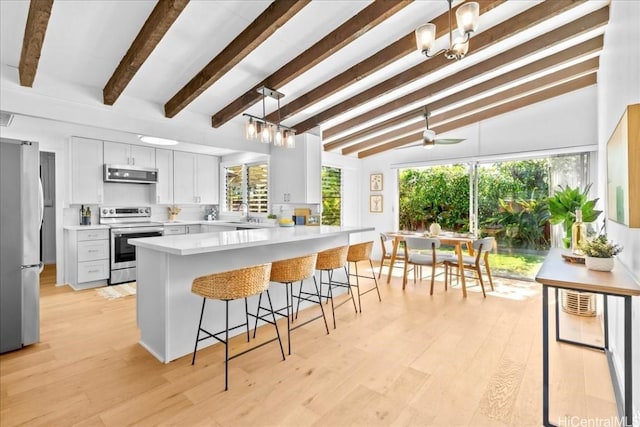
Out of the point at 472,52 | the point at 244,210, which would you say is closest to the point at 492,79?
the point at 472,52

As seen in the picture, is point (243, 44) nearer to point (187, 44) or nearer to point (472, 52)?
point (187, 44)

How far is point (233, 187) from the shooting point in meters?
6.46

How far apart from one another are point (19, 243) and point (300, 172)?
352cm

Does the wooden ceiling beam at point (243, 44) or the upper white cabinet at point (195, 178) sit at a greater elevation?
the wooden ceiling beam at point (243, 44)

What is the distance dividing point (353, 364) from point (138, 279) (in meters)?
1.98

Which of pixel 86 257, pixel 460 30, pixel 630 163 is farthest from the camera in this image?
pixel 86 257

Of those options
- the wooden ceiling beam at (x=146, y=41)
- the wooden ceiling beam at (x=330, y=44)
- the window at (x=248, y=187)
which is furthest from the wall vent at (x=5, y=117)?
the window at (x=248, y=187)

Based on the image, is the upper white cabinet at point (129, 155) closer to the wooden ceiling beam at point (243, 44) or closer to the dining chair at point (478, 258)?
the wooden ceiling beam at point (243, 44)

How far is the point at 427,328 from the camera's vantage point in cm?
311

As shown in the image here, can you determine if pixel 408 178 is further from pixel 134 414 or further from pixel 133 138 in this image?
pixel 134 414

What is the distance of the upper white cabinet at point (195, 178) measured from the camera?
585 cm

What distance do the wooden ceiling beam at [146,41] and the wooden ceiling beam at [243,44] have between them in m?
0.62

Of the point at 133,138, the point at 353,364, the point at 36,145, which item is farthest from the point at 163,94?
the point at 353,364

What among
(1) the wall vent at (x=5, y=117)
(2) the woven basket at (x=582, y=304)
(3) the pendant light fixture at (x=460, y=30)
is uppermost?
(3) the pendant light fixture at (x=460, y=30)
